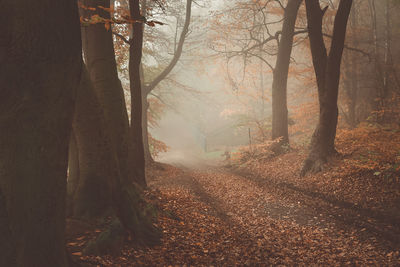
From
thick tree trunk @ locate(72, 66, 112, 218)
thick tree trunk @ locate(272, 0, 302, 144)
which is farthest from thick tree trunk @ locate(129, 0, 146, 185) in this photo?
thick tree trunk @ locate(272, 0, 302, 144)

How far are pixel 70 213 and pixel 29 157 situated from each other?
8.39 ft

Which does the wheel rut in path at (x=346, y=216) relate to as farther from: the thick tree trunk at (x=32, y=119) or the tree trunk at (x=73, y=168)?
the thick tree trunk at (x=32, y=119)

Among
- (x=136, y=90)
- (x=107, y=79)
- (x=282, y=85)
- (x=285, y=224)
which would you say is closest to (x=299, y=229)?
(x=285, y=224)

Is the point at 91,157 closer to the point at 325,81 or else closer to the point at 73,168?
the point at 73,168

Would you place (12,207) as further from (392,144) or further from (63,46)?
(392,144)

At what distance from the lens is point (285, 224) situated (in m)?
6.21

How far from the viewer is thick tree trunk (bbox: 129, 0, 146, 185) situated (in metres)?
7.09

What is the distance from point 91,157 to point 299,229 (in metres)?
4.63

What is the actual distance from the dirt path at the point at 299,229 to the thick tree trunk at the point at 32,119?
2.93 metres

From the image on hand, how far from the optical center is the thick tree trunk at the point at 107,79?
5.49 meters

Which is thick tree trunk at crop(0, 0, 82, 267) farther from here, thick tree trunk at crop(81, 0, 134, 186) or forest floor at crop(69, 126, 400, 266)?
thick tree trunk at crop(81, 0, 134, 186)

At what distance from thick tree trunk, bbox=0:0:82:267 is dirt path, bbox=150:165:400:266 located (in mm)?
2933

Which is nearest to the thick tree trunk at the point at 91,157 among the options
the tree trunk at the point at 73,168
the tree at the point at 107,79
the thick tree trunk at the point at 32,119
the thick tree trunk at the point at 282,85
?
the tree trunk at the point at 73,168

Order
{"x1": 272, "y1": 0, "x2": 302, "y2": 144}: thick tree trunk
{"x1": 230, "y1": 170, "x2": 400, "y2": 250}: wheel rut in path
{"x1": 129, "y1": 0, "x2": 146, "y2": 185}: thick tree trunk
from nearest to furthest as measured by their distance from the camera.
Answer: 1. {"x1": 230, "y1": 170, "x2": 400, "y2": 250}: wheel rut in path
2. {"x1": 129, "y1": 0, "x2": 146, "y2": 185}: thick tree trunk
3. {"x1": 272, "y1": 0, "x2": 302, "y2": 144}: thick tree trunk
